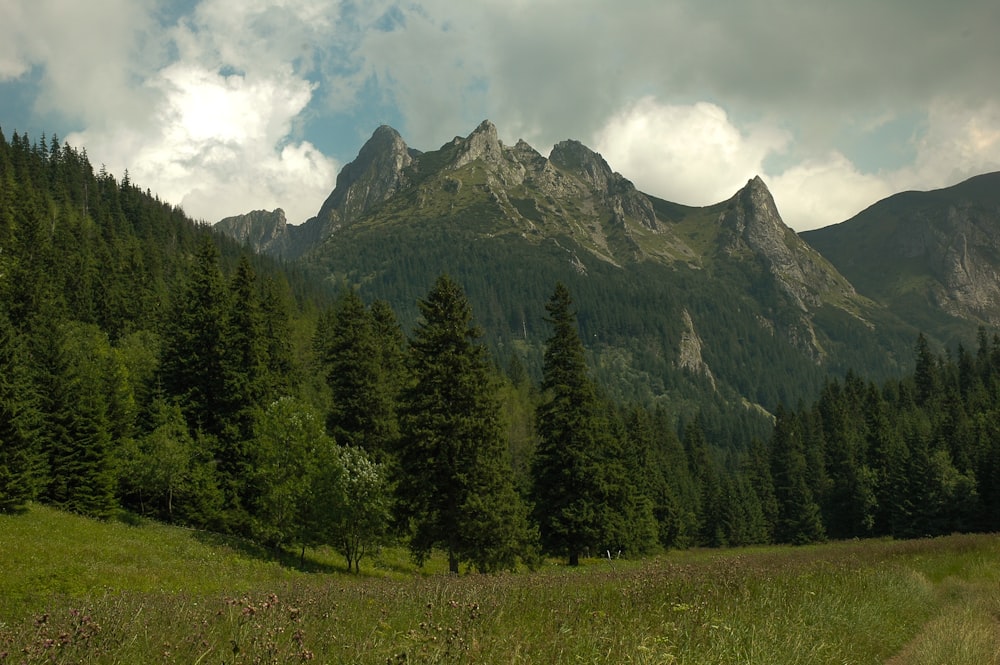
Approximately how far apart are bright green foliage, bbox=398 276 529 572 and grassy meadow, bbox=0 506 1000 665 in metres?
12.5

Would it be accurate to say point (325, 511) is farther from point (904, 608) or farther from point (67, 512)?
point (904, 608)

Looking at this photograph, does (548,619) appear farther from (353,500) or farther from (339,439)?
(339,439)

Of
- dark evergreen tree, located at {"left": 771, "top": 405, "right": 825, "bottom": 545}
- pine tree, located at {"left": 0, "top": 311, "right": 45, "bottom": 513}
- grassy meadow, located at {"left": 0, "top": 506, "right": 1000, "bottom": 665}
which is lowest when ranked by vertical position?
dark evergreen tree, located at {"left": 771, "top": 405, "right": 825, "bottom": 545}

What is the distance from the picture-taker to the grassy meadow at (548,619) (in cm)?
589

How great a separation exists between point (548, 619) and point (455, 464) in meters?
19.9

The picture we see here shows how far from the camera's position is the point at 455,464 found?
92.2 feet

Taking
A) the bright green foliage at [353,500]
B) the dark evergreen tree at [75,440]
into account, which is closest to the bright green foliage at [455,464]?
the bright green foliage at [353,500]

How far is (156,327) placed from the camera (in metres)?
75.2

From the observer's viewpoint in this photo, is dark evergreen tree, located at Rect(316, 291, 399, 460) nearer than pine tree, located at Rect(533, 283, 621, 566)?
No

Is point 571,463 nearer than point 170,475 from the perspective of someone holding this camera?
No

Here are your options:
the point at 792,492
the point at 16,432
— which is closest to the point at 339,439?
the point at 16,432

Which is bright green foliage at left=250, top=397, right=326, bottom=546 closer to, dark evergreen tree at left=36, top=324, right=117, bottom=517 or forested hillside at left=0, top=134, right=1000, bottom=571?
forested hillside at left=0, top=134, right=1000, bottom=571

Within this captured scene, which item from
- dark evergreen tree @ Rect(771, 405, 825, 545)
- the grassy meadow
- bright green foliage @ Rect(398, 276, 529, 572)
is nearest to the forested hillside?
bright green foliage @ Rect(398, 276, 529, 572)

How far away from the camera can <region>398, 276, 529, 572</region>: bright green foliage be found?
27.8 meters
